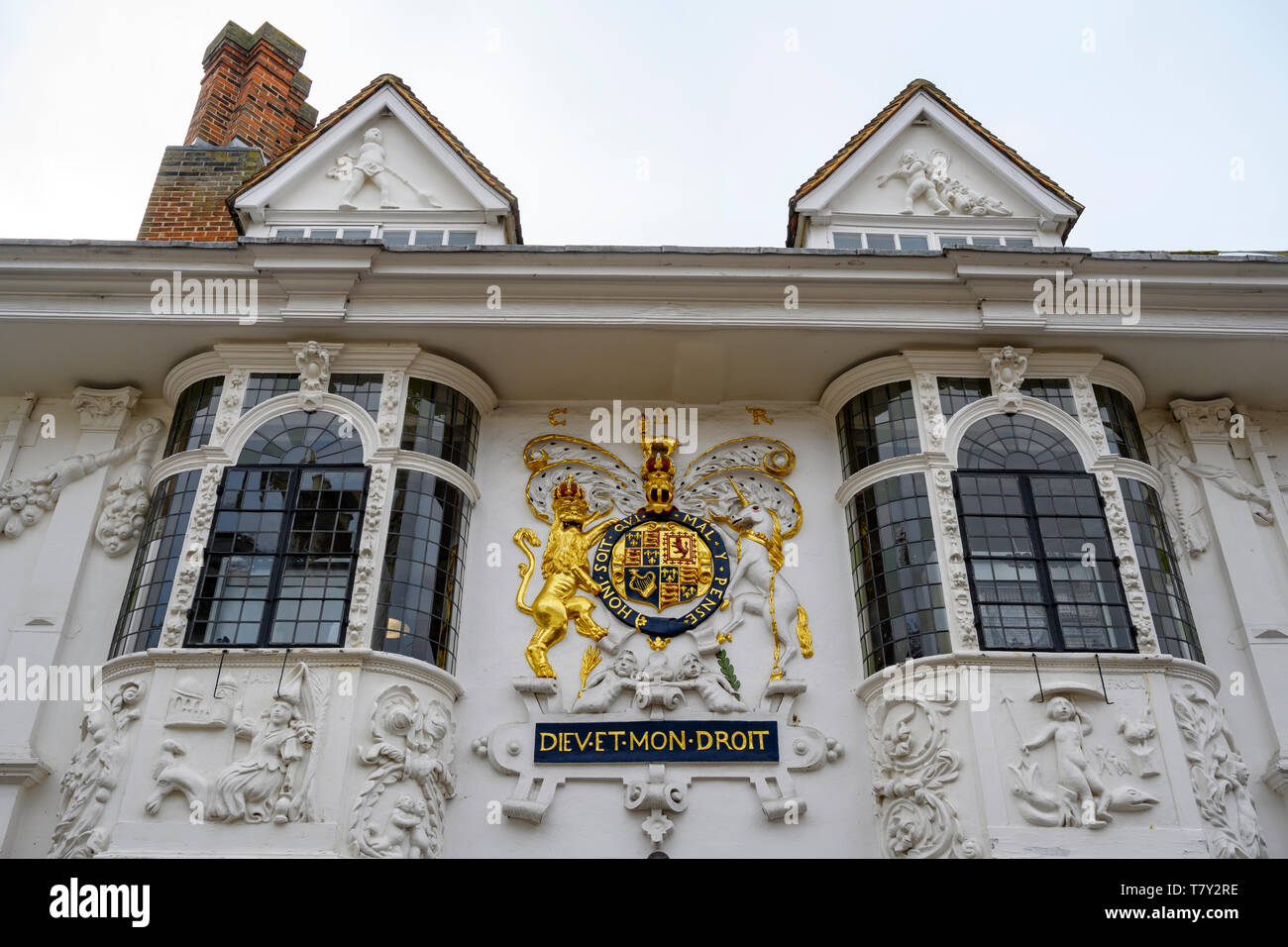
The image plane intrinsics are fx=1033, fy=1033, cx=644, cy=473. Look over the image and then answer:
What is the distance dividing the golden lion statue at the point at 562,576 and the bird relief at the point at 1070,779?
462 cm

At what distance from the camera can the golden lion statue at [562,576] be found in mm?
11688

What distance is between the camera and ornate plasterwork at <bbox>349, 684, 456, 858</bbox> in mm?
9852

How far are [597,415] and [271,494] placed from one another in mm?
4123

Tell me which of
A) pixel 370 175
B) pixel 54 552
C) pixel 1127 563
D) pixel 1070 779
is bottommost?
pixel 1070 779

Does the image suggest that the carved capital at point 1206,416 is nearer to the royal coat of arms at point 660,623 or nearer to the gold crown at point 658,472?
the royal coat of arms at point 660,623

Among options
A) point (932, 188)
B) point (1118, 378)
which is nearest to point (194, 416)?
point (932, 188)

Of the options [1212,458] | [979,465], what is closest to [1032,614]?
[979,465]

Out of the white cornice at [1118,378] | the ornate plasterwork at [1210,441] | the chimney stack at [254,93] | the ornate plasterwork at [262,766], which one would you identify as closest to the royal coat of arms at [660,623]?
the ornate plasterwork at [262,766]

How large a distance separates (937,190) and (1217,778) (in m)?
8.58

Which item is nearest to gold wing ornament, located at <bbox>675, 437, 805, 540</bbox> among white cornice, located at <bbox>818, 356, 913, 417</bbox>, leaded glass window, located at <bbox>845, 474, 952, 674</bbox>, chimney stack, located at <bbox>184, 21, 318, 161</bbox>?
leaded glass window, located at <bbox>845, 474, 952, 674</bbox>

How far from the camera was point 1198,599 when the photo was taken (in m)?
12.0

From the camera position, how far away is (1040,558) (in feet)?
37.4

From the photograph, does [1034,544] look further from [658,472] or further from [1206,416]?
[658,472]
